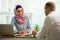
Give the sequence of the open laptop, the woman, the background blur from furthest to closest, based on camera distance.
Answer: the background blur → the woman → the open laptop

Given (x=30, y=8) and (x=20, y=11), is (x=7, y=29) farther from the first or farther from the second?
(x=30, y=8)

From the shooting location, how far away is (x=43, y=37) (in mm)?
2641

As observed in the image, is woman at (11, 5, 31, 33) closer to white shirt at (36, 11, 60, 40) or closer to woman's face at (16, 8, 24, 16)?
woman's face at (16, 8, 24, 16)

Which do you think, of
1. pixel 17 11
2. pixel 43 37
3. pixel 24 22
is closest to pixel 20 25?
pixel 24 22

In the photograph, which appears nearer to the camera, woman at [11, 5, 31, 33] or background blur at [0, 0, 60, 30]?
woman at [11, 5, 31, 33]

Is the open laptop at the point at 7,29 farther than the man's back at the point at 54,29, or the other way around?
the open laptop at the point at 7,29

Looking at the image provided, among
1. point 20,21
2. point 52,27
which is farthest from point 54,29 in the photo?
point 20,21

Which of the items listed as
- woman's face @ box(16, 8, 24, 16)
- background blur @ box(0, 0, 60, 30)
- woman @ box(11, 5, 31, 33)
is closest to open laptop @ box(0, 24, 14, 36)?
woman @ box(11, 5, 31, 33)

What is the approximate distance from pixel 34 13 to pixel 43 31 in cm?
249

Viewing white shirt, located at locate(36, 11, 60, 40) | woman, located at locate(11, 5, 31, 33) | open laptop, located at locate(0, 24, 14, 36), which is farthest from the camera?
woman, located at locate(11, 5, 31, 33)

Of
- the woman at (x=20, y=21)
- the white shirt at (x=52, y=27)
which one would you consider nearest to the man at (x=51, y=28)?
the white shirt at (x=52, y=27)

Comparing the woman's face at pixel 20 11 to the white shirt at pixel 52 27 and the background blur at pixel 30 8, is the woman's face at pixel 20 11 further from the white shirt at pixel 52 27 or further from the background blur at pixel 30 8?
the white shirt at pixel 52 27

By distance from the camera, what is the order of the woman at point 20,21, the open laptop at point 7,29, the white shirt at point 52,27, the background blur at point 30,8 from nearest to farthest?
the white shirt at point 52,27, the open laptop at point 7,29, the woman at point 20,21, the background blur at point 30,8

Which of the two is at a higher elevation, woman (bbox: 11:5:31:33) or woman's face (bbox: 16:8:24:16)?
woman's face (bbox: 16:8:24:16)
